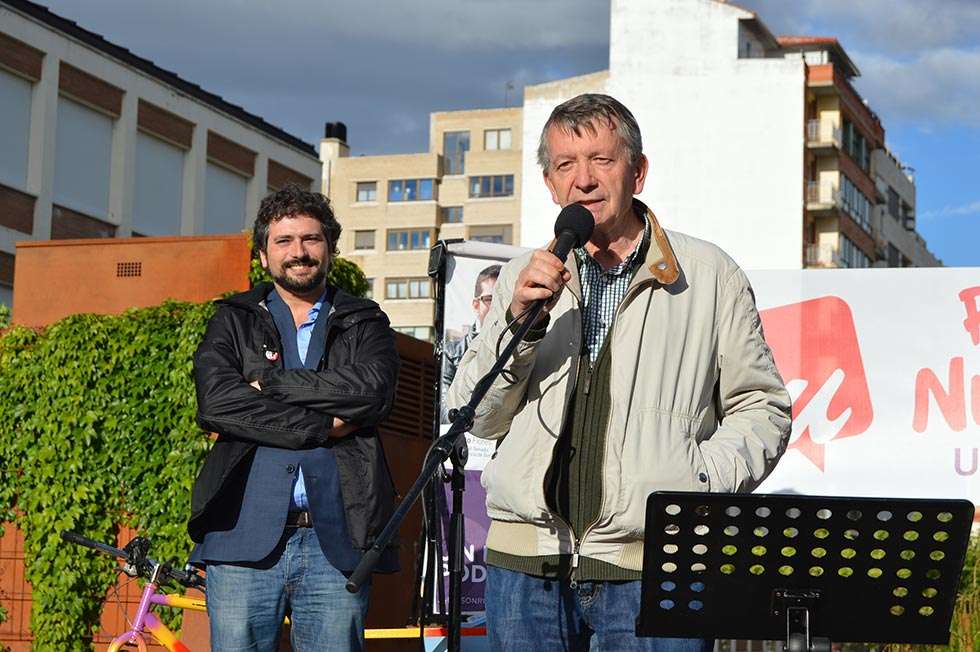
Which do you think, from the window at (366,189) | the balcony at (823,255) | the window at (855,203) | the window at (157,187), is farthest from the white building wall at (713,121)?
the window at (366,189)

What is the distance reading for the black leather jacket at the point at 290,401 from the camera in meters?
4.57

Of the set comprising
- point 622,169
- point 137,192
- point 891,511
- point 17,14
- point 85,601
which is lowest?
point 85,601

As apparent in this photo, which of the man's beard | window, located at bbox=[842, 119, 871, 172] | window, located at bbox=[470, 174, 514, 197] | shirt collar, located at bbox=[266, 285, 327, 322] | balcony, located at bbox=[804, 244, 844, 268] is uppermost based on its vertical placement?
window, located at bbox=[470, 174, 514, 197]

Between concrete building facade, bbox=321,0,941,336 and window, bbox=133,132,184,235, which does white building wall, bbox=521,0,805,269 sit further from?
window, bbox=133,132,184,235

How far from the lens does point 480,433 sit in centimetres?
357

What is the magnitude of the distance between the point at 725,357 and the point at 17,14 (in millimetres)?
30920

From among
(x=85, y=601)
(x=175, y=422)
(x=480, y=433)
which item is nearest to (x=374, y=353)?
(x=480, y=433)

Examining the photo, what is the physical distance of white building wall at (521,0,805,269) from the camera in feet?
180

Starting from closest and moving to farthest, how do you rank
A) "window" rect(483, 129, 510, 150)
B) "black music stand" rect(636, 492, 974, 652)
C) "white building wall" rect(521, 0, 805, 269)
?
1. "black music stand" rect(636, 492, 974, 652)
2. "white building wall" rect(521, 0, 805, 269)
3. "window" rect(483, 129, 510, 150)

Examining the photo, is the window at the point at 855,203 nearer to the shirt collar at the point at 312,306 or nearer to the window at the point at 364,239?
the window at the point at 364,239

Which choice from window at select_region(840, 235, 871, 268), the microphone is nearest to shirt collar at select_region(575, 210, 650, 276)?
the microphone

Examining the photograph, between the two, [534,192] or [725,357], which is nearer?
[725,357]

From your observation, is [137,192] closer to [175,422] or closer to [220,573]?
[175,422]

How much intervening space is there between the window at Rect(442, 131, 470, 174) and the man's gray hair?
301 ft
